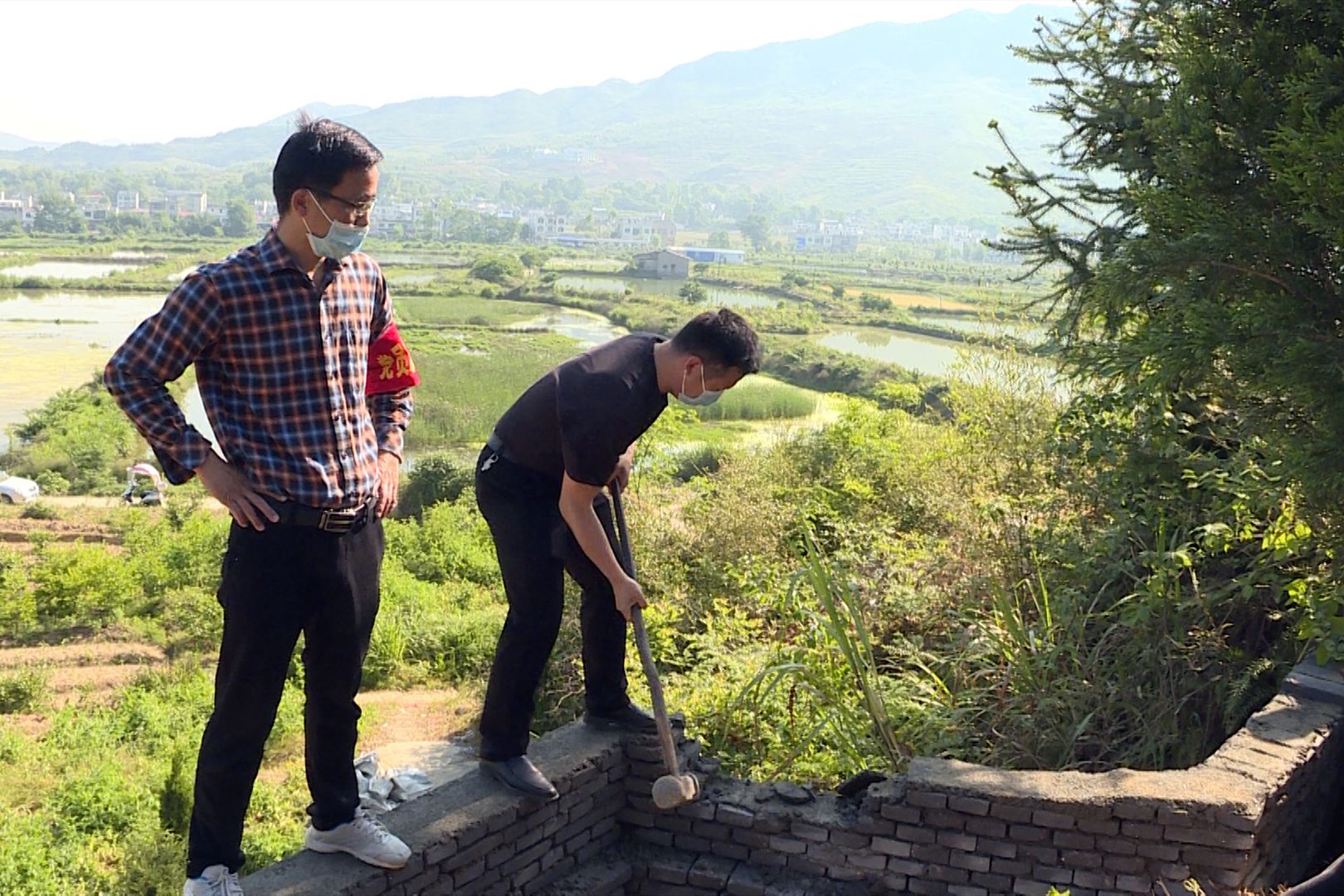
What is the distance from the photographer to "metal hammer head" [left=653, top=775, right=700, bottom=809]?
9.92 feet

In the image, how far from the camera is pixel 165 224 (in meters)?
81.2

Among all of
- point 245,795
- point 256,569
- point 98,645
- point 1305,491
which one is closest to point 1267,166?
point 1305,491

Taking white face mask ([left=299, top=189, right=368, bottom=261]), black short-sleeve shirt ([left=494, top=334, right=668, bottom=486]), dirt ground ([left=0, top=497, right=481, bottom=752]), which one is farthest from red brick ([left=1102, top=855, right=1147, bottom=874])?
dirt ground ([left=0, top=497, right=481, bottom=752])

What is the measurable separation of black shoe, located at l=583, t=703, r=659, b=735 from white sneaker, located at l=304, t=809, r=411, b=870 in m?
0.86

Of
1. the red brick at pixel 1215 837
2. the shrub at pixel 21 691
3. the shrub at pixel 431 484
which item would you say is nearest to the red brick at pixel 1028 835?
the red brick at pixel 1215 837

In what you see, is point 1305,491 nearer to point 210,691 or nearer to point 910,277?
point 210,691

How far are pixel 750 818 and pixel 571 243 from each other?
95.2 m

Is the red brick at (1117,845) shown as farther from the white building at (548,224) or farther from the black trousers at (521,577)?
the white building at (548,224)

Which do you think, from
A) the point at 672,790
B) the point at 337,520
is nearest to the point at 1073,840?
the point at 672,790

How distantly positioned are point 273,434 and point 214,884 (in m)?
1.02

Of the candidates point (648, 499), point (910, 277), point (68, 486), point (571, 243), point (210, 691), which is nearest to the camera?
point (210, 691)

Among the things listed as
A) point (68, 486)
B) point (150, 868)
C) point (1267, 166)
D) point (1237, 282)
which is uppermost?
point (1267, 166)

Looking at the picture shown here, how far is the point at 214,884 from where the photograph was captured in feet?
7.86

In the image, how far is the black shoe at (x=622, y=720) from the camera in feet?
11.1
